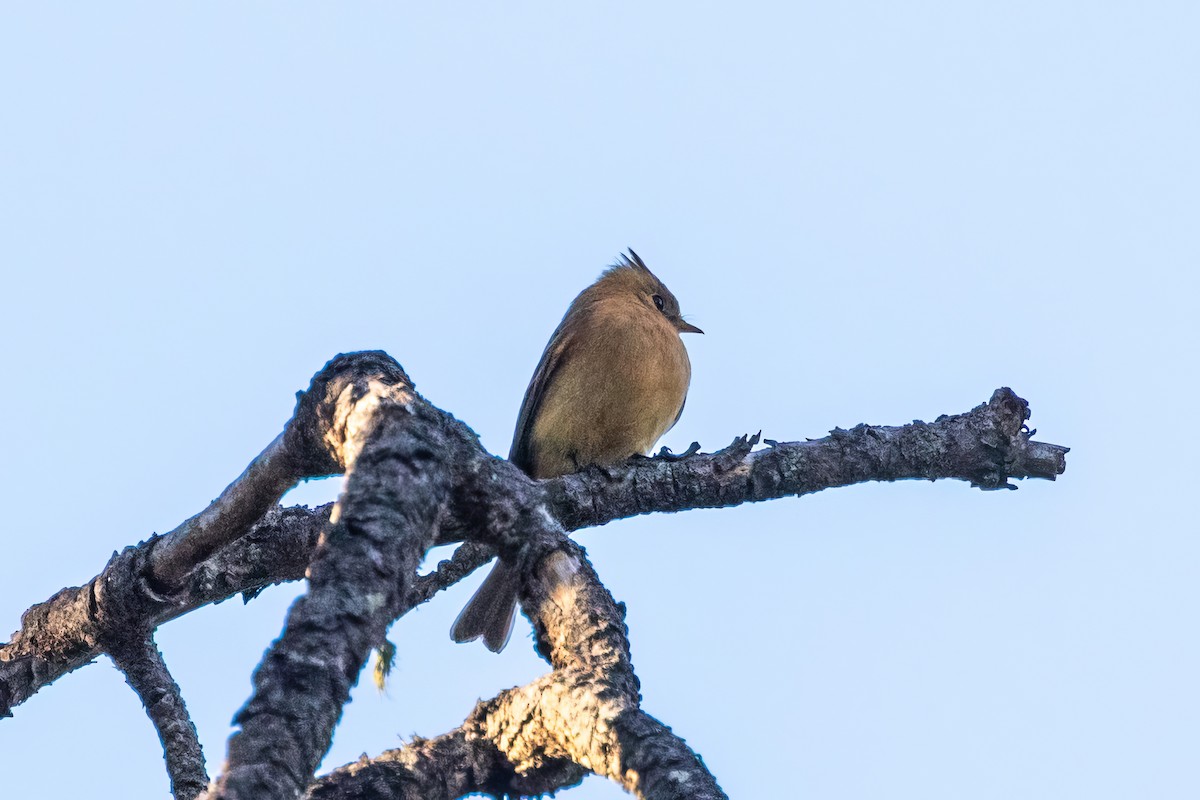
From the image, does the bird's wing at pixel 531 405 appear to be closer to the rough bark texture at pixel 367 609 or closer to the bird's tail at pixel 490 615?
the bird's tail at pixel 490 615

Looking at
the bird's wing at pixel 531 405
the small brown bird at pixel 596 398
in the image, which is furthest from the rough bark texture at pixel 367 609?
the bird's wing at pixel 531 405

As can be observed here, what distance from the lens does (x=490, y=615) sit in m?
6.71

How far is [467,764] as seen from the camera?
115 inches

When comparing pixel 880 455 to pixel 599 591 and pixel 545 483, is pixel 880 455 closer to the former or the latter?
pixel 545 483

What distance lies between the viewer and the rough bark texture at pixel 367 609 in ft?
7.27

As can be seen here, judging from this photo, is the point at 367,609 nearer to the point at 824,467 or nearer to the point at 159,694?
the point at 159,694

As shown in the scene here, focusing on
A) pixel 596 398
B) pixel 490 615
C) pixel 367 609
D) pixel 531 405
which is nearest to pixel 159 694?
pixel 367 609

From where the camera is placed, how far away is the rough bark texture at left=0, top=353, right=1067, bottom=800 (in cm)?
222

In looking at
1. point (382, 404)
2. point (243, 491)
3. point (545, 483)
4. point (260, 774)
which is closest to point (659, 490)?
point (545, 483)

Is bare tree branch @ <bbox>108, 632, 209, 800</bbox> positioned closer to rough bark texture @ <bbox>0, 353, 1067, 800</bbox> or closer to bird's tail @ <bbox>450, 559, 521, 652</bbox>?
rough bark texture @ <bbox>0, 353, 1067, 800</bbox>

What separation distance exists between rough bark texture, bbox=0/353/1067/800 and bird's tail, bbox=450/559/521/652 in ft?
5.90

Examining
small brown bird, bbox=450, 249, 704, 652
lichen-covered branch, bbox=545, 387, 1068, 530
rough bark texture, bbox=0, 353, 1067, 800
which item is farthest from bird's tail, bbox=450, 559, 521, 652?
rough bark texture, bbox=0, 353, 1067, 800

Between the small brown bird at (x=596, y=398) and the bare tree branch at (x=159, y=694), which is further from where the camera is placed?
the small brown bird at (x=596, y=398)

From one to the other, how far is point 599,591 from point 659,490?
2234 mm
